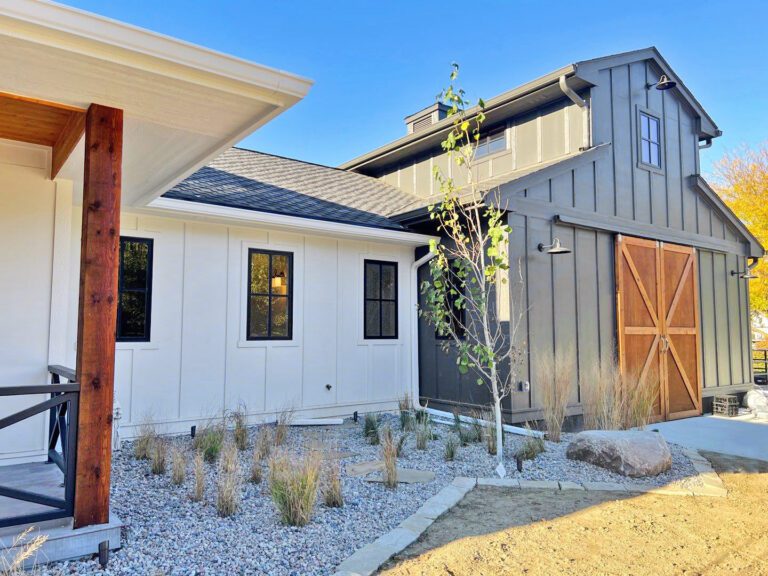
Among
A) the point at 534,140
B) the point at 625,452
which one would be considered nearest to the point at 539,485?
the point at 625,452

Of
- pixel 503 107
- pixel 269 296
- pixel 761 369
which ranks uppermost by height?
pixel 503 107

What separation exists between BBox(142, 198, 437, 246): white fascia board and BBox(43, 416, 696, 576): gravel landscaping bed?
249 cm

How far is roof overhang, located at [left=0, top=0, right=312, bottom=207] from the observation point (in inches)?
95.1

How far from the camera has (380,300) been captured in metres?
7.76

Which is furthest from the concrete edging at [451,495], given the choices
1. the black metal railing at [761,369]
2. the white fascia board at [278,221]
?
the black metal railing at [761,369]

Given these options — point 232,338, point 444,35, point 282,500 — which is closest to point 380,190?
point 444,35

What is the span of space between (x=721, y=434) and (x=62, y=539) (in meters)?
7.33

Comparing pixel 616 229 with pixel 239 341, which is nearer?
pixel 239 341

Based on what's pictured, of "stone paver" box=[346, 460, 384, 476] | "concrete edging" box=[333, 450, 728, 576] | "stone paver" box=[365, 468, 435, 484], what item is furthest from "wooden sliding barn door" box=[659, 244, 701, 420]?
"stone paver" box=[346, 460, 384, 476]

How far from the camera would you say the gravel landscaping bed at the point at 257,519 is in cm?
272

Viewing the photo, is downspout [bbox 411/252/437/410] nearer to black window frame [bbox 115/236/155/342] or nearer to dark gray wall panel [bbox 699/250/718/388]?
black window frame [bbox 115/236/155/342]

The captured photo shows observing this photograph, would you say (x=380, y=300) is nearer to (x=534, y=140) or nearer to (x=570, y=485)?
(x=534, y=140)

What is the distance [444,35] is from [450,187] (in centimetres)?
793

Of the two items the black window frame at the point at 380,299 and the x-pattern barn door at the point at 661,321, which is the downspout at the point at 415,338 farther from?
the x-pattern barn door at the point at 661,321
